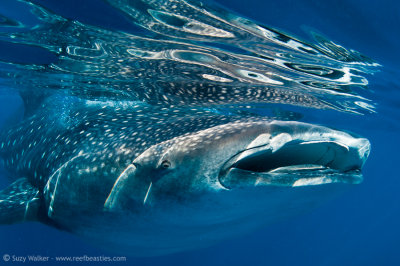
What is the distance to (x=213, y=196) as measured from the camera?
2.61 metres

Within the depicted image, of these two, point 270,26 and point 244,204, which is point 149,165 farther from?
point 270,26

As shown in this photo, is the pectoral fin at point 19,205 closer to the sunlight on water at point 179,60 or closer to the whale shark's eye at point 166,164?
the whale shark's eye at point 166,164

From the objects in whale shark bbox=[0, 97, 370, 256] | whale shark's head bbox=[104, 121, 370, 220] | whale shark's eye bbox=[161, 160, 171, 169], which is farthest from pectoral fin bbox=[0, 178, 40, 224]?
whale shark's eye bbox=[161, 160, 171, 169]

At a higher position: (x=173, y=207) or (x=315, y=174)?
(x=315, y=174)

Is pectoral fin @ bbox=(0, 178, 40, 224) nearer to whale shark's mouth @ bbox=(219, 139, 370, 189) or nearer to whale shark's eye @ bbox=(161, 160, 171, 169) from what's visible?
whale shark's eye @ bbox=(161, 160, 171, 169)

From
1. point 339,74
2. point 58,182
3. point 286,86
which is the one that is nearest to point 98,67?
point 58,182

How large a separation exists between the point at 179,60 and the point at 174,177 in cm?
429

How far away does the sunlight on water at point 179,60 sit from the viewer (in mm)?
4777

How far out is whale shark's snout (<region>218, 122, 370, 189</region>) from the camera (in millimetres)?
2383

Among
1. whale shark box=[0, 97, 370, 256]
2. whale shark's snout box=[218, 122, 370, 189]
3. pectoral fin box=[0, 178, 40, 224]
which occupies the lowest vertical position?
pectoral fin box=[0, 178, 40, 224]

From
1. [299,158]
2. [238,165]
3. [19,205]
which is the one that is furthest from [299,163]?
[19,205]

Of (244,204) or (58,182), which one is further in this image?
(58,182)

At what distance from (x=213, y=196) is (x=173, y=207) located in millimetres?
531

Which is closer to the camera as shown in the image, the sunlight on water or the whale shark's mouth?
the whale shark's mouth
